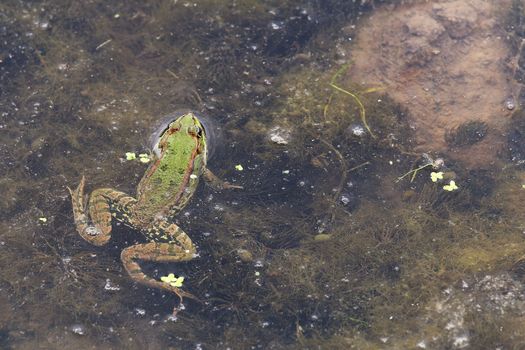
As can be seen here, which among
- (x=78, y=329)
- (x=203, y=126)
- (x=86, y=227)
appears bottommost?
(x=78, y=329)

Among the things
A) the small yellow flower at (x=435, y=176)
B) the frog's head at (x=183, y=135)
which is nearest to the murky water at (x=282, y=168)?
the small yellow flower at (x=435, y=176)

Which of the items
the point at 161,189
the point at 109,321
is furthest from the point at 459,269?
the point at 109,321

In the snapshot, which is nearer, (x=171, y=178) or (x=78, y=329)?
(x=78, y=329)

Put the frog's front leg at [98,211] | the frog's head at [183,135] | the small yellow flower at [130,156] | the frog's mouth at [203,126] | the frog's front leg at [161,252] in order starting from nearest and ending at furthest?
1. the frog's front leg at [161,252]
2. the frog's front leg at [98,211]
3. the frog's head at [183,135]
4. the small yellow flower at [130,156]
5. the frog's mouth at [203,126]

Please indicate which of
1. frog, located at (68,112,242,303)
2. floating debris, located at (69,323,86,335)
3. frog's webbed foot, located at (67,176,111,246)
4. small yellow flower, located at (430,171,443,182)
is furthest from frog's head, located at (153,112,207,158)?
small yellow flower, located at (430,171,443,182)

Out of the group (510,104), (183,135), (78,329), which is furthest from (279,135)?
(78,329)

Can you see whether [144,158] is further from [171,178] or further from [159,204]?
[159,204]

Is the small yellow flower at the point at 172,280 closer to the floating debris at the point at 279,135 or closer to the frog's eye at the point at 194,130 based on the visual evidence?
the frog's eye at the point at 194,130
